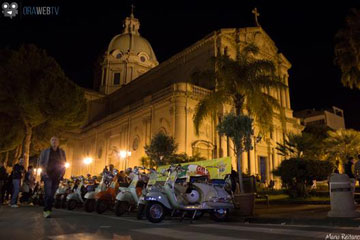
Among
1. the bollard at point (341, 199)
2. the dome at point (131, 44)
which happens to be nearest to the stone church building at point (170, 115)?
the dome at point (131, 44)

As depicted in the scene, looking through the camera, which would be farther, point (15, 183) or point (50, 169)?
point (15, 183)

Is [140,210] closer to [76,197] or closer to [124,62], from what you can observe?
[76,197]

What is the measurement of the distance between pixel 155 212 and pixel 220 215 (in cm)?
186

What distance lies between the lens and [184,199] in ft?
26.0

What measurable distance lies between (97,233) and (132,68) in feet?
163

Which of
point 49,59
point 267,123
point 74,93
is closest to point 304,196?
point 267,123

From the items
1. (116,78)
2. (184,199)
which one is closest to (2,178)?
(184,199)

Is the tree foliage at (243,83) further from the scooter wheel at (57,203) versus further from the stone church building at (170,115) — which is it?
the scooter wheel at (57,203)

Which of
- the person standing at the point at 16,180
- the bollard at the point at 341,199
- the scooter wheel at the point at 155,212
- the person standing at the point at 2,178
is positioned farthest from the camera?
the person standing at the point at 2,178

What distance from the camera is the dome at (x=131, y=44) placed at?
55191mm

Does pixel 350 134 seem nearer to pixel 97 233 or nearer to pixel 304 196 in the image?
pixel 304 196

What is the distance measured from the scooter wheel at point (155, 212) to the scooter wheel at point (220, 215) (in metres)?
1.51

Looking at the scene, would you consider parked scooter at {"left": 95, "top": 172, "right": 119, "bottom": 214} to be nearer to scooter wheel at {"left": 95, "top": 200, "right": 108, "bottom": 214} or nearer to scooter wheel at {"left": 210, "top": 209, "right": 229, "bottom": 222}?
scooter wheel at {"left": 95, "top": 200, "right": 108, "bottom": 214}

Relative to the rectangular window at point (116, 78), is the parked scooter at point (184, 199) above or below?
below
